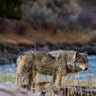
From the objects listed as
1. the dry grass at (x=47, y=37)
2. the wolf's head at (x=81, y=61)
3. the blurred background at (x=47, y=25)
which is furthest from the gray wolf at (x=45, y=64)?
the dry grass at (x=47, y=37)

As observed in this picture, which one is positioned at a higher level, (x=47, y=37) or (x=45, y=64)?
(x=47, y=37)

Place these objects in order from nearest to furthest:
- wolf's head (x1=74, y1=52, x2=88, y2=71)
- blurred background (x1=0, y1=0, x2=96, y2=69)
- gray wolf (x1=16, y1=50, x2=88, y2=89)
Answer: gray wolf (x1=16, y1=50, x2=88, y2=89)
wolf's head (x1=74, y1=52, x2=88, y2=71)
blurred background (x1=0, y1=0, x2=96, y2=69)

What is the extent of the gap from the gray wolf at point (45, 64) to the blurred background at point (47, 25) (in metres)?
15.7

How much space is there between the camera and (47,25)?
35.3 m

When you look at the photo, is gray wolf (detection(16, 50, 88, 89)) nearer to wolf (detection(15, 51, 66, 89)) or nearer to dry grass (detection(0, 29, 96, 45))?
wolf (detection(15, 51, 66, 89))

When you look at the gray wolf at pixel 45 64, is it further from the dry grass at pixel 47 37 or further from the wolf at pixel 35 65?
the dry grass at pixel 47 37

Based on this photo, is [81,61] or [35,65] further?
[81,61]

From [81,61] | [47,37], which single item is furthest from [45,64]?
[47,37]

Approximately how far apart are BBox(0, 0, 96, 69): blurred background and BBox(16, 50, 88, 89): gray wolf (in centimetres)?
1565

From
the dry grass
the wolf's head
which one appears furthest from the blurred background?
the wolf's head

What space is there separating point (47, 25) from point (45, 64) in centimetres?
2558

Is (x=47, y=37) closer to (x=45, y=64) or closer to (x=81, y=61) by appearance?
(x=81, y=61)

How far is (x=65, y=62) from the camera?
32.3ft

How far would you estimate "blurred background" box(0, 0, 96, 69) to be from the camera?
30594mm
